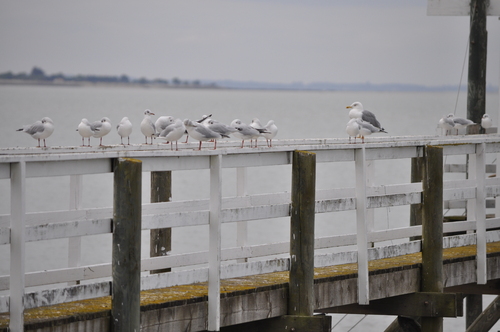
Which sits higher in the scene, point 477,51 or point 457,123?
point 477,51

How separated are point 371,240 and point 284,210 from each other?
200 centimetres

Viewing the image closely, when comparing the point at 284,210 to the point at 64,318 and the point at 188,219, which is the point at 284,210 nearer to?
the point at 188,219

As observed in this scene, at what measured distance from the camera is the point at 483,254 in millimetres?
10625

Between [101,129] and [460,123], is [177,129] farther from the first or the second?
[460,123]

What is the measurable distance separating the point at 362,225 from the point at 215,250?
2.05m

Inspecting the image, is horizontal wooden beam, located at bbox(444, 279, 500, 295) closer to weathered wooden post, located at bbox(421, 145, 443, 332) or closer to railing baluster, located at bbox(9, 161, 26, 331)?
weathered wooden post, located at bbox(421, 145, 443, 332)

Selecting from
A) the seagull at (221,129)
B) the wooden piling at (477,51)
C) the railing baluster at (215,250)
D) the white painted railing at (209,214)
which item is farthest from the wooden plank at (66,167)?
the wooden piling at (477,51)

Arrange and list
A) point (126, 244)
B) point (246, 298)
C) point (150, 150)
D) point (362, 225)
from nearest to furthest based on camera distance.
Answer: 1. point (126, 244)
2. point (246, 298)
3. point (150, 150)
4. point (362, 225)

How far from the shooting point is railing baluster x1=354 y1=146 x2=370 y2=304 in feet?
29.9

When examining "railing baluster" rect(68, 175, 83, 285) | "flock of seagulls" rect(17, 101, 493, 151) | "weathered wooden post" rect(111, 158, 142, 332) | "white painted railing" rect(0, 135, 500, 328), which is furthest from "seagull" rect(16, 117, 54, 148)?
"weathered wooden post" rect(111, 158, 142, 332)

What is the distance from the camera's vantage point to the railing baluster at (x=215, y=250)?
25.3ft

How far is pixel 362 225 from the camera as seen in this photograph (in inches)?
363

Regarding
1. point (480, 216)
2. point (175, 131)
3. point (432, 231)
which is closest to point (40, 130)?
point (175, 131)

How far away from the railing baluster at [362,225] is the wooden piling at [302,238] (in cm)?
85
